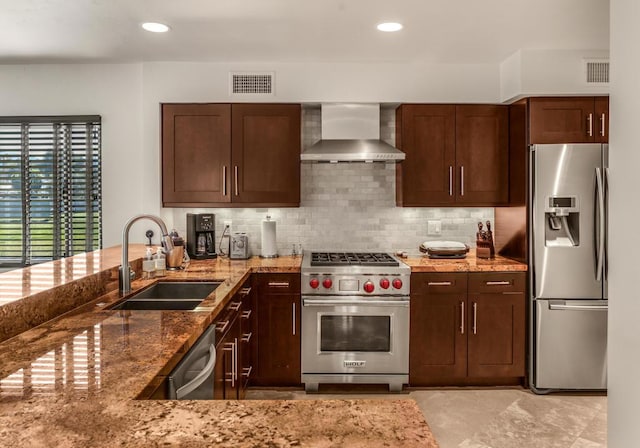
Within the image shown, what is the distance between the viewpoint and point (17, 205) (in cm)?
419

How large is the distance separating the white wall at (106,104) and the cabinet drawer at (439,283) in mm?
2355

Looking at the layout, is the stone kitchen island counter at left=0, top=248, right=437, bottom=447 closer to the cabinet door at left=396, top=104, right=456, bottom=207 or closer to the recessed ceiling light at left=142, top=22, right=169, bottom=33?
the recessed ceiling light at left=142, top=22, right=169, bottom=33

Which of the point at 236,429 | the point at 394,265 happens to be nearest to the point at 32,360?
the point at 236,429

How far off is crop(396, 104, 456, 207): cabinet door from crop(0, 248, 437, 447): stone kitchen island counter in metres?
2.68

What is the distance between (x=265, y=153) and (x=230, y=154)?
0.93 feet

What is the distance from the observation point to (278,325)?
3691 millimetres

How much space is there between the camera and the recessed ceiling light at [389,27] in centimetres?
311

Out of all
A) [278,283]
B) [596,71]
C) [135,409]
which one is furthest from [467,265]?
[135,409]

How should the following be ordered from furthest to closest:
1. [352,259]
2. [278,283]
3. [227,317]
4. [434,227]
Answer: [434,227], [352,259], [278,283], [227,317]

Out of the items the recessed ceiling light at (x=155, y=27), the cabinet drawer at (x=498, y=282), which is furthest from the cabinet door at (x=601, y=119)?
the recessed ceiling light at (x=155, y=27)

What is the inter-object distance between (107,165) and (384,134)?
94.0 inches

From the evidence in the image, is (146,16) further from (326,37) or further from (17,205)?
(17,205)

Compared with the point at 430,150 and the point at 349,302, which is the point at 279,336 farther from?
the point at 430,150

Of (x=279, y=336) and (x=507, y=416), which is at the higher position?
(x=279, y=336)
